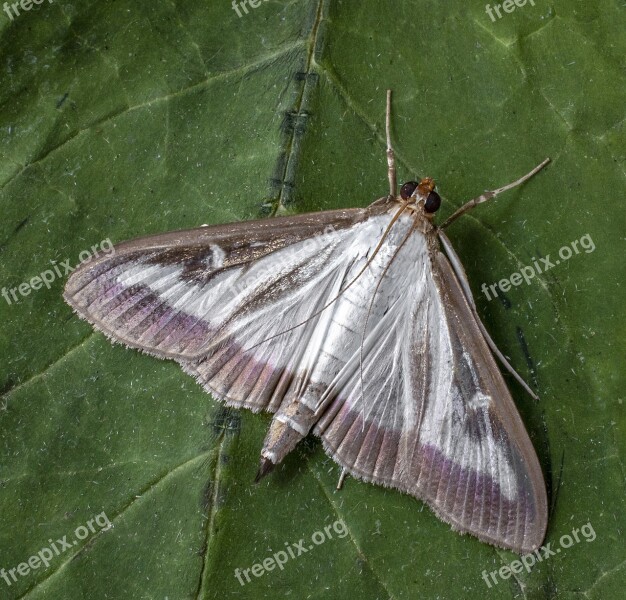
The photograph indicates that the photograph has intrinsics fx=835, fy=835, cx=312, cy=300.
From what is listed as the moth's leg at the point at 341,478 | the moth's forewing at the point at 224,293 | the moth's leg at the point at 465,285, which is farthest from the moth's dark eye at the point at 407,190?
the moth's leg at the point at 341,478

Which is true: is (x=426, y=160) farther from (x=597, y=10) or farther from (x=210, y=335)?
(x=210, y=335)

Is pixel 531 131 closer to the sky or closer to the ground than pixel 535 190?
closer to the sky

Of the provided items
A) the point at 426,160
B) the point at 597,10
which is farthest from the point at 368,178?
the point at 597,10

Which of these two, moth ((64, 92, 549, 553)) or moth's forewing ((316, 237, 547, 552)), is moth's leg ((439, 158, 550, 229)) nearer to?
moth ((64, 92, 549, 553))

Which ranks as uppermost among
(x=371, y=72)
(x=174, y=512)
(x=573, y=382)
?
(x=371, y=72)

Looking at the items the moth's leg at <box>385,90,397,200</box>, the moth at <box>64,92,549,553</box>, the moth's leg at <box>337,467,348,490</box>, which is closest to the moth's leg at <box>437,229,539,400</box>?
the moth at <box>64,92,549,553</box>

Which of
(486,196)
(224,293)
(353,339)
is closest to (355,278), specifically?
(353,339)
